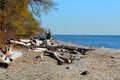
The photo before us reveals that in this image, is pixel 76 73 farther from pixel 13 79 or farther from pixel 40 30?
pixel 40 30

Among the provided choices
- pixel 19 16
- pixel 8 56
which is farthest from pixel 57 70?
pixel 19 16

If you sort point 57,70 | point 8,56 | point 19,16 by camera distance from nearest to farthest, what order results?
point 57,70 → point 8,56 → point 19,16

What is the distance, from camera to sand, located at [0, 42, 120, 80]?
23812 millimetres

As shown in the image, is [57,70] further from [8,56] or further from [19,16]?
[19,16]

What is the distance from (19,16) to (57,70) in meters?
15.6

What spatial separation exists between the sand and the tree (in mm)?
6426

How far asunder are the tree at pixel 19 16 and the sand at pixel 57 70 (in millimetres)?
6426

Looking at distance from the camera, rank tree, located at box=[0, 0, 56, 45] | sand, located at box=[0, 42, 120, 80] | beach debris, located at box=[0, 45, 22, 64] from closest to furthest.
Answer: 1. sand, located at box=[0, 42, 120, 80]
2. beach debris, located at box=[0, 45, 22, 64]
3. tree, located at box=[0, 0, 56, 45]

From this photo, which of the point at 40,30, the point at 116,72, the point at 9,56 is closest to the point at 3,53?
the point at 9,56

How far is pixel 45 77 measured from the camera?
77.2ft

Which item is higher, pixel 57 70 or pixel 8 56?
pixel 8 56

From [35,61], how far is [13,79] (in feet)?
21.4

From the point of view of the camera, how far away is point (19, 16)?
40.8 metres

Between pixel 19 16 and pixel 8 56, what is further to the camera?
pixel 19 16
